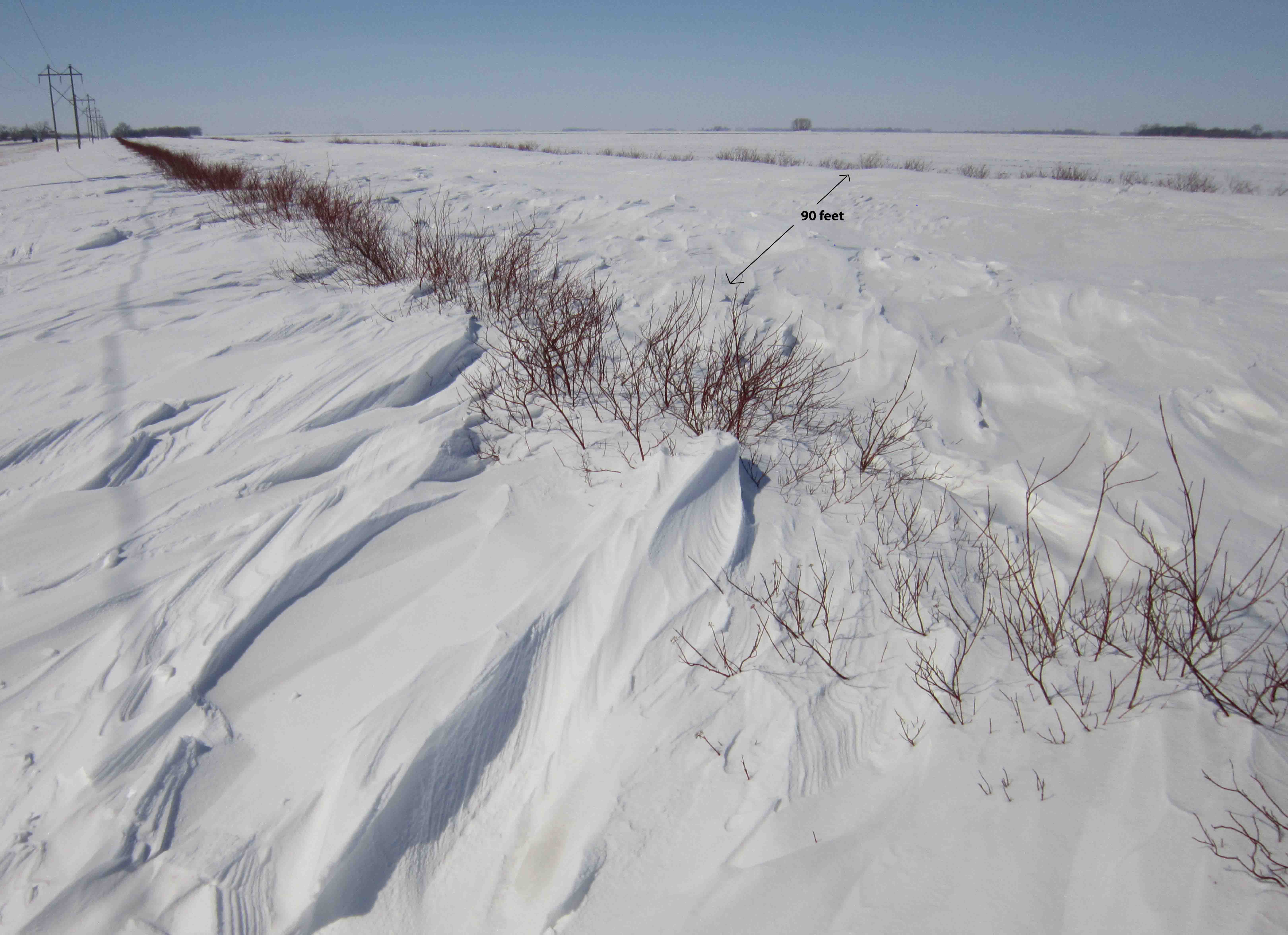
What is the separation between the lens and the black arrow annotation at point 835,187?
795 centimetres

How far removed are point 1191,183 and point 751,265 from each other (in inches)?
379

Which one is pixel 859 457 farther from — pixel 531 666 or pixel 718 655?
pixel 531 666

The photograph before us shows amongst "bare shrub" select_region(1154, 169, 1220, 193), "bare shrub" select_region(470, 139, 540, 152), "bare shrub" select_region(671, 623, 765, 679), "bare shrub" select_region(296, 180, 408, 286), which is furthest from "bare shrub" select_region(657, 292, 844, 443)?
"bare shrub" select_region(470, 139, 540, 152)

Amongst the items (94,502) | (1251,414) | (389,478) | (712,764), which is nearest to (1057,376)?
(1251,414)

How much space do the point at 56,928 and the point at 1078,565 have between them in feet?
8.62

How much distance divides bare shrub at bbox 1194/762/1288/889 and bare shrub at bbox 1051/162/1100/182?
9.99 meters

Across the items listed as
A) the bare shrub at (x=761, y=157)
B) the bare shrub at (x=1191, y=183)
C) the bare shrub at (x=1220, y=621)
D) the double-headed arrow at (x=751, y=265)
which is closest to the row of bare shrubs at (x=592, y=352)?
the double-headed arrow at (x=751, y=265)

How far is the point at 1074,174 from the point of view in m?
11.3

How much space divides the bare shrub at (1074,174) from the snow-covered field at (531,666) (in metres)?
7.30

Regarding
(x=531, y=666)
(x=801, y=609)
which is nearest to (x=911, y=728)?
(x=801, y=609)

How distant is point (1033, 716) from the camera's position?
1379mm

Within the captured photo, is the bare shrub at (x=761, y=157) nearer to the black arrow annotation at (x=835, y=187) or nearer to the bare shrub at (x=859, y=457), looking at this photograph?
the black arrow annotation at (x=835, y=187)

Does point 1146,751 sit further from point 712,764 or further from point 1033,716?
point 712,764

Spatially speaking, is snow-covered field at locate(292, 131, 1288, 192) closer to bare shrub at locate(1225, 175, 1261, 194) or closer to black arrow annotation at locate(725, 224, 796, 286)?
bare shrub at locate(1225, 175, 1261, 194)
